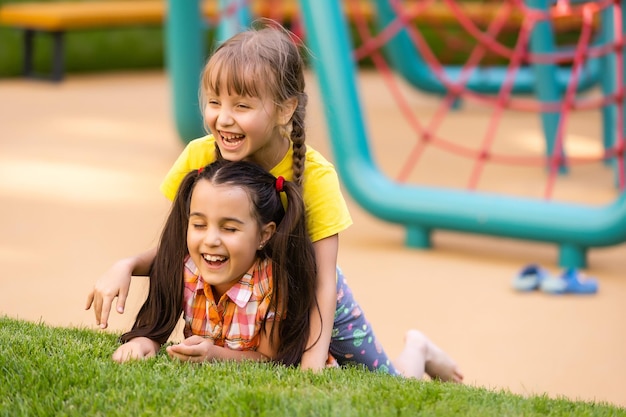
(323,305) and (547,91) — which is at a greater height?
(547,91)

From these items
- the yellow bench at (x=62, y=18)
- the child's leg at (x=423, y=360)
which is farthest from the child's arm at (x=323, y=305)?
the yellow bench at (x=62, y=18)

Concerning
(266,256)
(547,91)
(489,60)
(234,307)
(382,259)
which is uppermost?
(489,60)

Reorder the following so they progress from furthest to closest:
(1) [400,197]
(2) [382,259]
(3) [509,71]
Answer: (3) [509,71], (1) [400,197], (2) [382,259]

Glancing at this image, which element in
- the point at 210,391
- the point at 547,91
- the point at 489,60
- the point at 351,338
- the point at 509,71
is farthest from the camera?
the point at 489,60

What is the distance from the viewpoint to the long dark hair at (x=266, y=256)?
117 inches

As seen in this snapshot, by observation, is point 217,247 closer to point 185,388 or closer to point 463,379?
point 185,388

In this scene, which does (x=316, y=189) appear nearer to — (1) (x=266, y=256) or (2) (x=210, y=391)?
(1) (x=266, y=256)

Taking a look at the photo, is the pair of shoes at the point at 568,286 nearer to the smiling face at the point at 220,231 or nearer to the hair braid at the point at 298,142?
the hair braid at the point at 298,142

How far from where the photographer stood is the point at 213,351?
9.73ft

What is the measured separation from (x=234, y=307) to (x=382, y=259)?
263 centimetres

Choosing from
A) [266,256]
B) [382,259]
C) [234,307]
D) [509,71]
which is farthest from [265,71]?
[509,71]

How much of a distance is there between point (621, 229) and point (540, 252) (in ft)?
2.33

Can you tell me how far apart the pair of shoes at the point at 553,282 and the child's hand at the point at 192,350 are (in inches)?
Answer: 95.9

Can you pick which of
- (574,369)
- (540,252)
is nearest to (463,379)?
(574,369)
